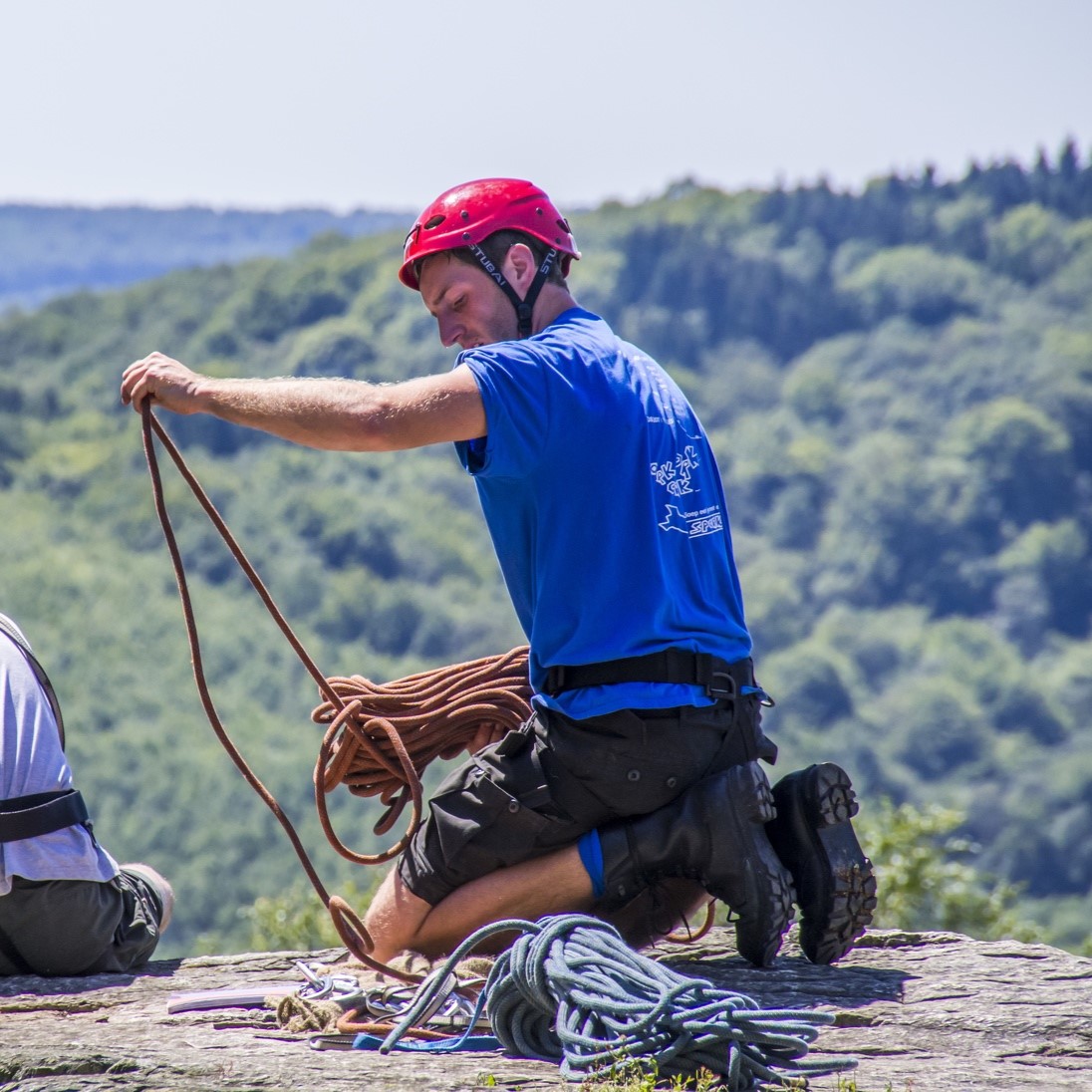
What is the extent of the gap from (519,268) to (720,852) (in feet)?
5.05

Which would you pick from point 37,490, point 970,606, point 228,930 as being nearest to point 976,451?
point 970,606

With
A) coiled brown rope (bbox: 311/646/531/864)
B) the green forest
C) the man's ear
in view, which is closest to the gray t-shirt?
coiled brown rope (bbox: 311/646/531/864)

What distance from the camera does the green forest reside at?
62.4 m

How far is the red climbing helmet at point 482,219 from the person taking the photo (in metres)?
4.40

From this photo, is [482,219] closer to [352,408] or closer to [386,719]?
[352,408]

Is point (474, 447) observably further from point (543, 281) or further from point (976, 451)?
point (976, 451)

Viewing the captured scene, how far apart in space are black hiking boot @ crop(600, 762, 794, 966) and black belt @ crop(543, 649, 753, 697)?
0.71 ft

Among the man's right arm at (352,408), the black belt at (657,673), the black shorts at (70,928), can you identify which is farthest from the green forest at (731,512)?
the man's right arm at (352,408)

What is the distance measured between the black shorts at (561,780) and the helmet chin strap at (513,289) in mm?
975

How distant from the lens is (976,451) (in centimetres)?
8962

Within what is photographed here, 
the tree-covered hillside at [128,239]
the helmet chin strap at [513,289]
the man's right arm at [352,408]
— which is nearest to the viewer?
the man's right arm at [352,408]

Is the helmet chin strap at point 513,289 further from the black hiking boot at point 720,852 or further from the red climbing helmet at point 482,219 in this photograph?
the black hiking boot at point 720,852

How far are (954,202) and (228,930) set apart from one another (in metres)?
79.3

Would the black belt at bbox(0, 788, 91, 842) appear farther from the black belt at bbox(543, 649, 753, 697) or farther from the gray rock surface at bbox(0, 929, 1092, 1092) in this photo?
the black belt at bbox(543, 649, 753, 697)
